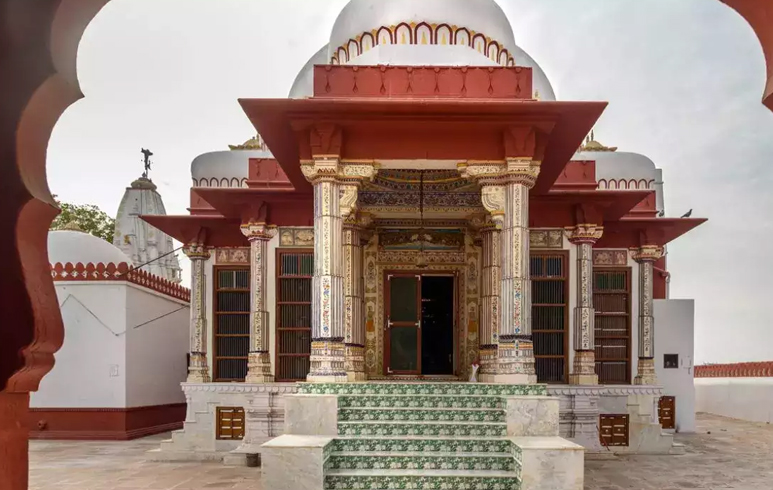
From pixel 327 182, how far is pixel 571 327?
5961mm

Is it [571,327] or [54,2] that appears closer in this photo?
[54,2]

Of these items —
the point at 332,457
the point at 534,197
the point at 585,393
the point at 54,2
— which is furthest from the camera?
the point at 534,197

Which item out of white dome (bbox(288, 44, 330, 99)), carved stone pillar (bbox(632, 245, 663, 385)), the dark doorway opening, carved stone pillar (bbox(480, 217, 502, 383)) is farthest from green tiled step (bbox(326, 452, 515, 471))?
white dome (bbox(288, 44, 330, 99))

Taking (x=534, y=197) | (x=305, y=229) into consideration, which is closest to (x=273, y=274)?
(x=305, y=229)

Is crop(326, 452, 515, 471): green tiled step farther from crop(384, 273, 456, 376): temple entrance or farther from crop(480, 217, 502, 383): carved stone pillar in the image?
crop(384, 273, 456, 376): temple entrance

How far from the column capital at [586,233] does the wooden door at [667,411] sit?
5.18 metres

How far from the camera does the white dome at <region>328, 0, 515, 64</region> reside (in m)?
11.8

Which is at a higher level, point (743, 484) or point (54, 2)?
point (54, 2)

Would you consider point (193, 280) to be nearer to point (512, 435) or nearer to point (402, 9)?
point (402, 9)

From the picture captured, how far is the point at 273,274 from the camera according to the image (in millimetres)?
13023

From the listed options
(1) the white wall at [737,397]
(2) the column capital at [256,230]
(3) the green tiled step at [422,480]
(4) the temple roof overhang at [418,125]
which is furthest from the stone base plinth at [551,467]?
(1) the white wall at [737,397]

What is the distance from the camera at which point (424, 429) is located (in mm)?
8547

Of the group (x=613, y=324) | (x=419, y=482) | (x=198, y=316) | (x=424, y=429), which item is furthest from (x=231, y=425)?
(x=613, y=324)

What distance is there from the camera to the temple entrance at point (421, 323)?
1359cm
